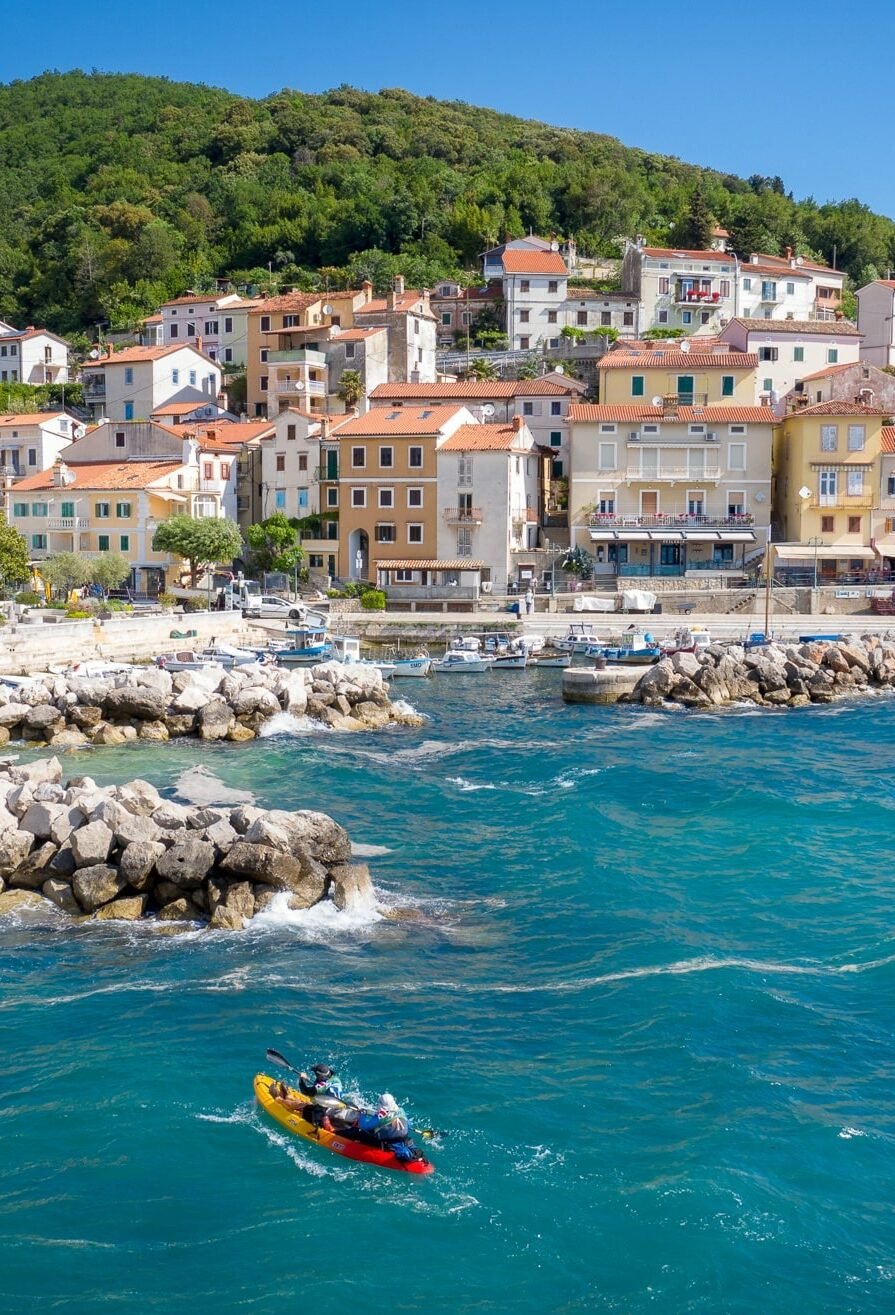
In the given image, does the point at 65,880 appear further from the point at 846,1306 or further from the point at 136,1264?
the point at 846,1306

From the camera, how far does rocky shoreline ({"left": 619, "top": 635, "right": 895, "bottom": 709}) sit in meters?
45.8

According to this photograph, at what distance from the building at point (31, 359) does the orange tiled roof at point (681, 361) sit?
45.5 metres

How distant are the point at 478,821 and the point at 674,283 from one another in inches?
2882

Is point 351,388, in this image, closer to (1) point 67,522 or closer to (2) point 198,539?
(1) point 67,522

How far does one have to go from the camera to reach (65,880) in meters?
23.7

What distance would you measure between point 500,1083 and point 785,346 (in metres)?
68.8

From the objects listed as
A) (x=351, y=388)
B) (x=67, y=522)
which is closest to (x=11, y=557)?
(x=67, y=522)

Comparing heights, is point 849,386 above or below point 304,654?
above

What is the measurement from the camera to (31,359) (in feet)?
326

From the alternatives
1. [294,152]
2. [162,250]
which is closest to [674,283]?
[162,250]

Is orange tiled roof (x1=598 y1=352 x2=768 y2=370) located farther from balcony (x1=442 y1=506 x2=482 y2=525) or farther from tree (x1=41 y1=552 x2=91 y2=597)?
tree (x1=41 y1=552 x2=91 y2=597)

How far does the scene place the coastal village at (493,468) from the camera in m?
65.3

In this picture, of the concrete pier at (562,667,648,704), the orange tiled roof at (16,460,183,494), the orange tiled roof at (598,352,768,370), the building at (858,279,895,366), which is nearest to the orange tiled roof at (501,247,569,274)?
the building at (858,279,895,366)

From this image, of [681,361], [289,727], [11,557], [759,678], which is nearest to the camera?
[289,727]
